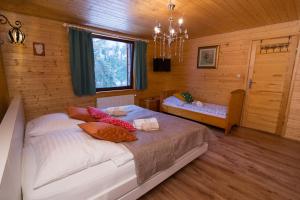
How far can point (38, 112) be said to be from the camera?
3.03m

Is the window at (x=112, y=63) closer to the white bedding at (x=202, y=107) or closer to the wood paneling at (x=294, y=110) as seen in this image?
the white bedding at (x=202, y=107)

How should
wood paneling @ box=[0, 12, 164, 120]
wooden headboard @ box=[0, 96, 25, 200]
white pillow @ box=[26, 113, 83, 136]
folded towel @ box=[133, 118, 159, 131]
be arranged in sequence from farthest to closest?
wood paneling @ box=[0, 12, 164, 120] < folded towel @ box=[133, 118, 159, 131] < white pillow @ box=[26, 113, 83, 136] < wooden headboard @ box=[0, 96, 25, 200]

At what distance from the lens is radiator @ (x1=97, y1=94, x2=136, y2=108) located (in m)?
3.76

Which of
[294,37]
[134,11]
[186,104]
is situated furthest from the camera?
[186,104]

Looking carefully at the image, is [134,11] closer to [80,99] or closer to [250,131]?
[80,99]

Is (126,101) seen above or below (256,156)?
above

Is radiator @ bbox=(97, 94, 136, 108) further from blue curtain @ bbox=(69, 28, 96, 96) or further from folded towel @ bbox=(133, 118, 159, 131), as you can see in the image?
folded towel @ bbox=(133, 118, 159, 131)

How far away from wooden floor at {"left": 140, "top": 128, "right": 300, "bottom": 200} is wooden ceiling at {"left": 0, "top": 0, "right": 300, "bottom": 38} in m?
2.37

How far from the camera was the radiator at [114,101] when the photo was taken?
376 centimetres

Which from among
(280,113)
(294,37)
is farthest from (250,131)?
(294,37)

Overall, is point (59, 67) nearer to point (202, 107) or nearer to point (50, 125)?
point (50, 125)

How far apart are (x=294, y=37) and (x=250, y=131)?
2112mm

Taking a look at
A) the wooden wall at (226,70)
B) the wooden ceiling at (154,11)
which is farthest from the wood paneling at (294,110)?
the wooden ceiling at (154,11)

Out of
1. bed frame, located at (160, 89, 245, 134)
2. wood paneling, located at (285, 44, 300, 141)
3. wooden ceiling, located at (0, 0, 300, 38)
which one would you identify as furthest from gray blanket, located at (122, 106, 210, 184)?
wood paneling, located at (285, 44, 300, 141)
